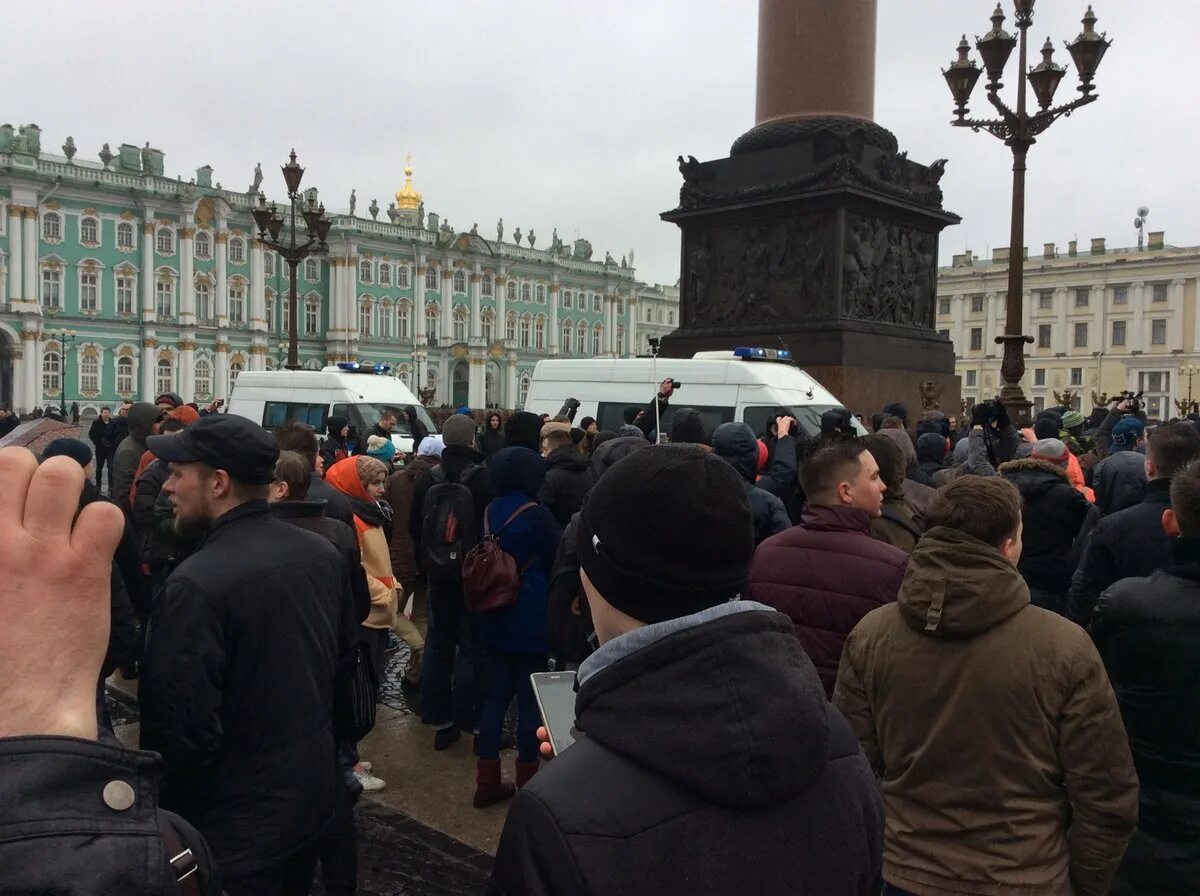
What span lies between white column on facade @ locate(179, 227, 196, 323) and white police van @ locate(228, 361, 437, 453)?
46.1 m

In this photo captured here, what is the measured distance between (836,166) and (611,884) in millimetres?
13451

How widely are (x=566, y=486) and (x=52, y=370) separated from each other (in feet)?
193

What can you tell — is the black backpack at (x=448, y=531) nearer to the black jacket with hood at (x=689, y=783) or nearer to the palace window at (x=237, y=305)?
the black jacket with hood at (x=689, y=783)

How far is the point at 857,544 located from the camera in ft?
10.6

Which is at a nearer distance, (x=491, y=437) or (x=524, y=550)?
(x=524, y=550)

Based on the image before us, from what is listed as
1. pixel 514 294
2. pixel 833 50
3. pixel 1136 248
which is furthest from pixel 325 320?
pixel 1136 248

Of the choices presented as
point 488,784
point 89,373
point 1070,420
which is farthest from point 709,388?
point 89,373

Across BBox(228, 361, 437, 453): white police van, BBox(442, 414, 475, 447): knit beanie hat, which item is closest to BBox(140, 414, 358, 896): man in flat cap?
BBox(442, 414, 475, 447): knit beanie hat

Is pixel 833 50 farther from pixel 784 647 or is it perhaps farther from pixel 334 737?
pixel 784 647

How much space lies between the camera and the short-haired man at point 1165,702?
274cm

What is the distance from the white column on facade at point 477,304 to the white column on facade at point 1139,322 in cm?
5183

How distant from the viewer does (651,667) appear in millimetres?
1317

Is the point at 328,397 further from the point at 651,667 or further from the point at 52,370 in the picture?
the point at 52,370

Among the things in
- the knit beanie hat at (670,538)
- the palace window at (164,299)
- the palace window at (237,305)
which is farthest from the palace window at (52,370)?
the knit beanie hat at (670,538)
